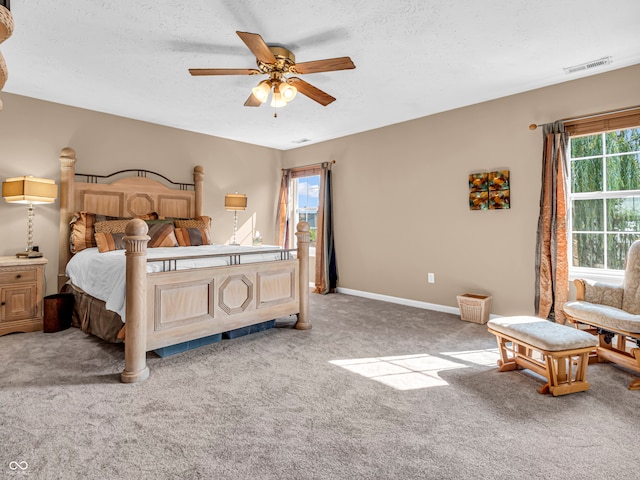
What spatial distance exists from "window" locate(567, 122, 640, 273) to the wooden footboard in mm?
→ 2730

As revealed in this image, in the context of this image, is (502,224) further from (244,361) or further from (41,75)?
(41,75)

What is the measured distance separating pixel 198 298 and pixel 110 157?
2785mm

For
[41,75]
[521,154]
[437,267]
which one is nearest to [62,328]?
[41,75]

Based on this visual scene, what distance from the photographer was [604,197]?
334cm

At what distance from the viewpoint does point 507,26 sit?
2531 mm

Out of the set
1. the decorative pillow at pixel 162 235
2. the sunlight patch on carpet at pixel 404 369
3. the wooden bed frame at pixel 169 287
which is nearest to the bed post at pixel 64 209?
the wooden bed frame at pixel 169 287

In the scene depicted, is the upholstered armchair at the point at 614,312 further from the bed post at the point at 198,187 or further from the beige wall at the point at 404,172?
the bed post at the point at 198,187

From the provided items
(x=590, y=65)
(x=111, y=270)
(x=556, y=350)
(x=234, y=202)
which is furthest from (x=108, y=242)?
(x=590, y=65)

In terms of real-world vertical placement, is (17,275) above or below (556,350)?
above

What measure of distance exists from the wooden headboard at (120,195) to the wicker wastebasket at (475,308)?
378 centimetres

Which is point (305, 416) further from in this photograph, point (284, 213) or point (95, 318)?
point (284, 213)

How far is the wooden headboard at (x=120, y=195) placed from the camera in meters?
4.01

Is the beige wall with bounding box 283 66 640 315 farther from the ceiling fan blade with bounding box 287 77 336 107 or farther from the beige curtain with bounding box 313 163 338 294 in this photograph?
the ceiling fan blade with bounding box 287 77 336 107

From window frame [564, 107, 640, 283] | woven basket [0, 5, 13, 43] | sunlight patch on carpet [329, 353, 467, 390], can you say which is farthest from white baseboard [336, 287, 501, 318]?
woven basket [0, 5, 13, 43]
